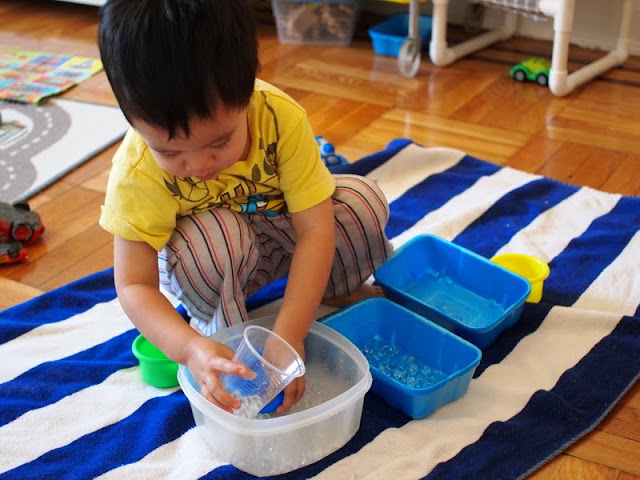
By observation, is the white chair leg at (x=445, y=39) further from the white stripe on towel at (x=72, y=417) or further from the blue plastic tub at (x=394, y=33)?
the white stripe on towel at (x=72, y=417)

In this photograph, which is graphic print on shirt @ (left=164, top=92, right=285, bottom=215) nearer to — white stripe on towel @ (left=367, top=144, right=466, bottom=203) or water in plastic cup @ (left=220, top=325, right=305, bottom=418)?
water in plastic cup @ (left=220, top=325, right=305, bottom=418)

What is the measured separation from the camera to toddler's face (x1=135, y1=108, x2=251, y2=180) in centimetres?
77

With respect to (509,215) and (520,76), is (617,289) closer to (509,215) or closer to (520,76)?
(509,215)

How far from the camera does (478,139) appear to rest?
65.4 inches

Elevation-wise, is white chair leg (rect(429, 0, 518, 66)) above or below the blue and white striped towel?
above

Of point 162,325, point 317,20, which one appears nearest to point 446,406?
point 162,325

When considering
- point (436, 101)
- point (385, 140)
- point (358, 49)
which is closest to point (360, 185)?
point (385, 140)

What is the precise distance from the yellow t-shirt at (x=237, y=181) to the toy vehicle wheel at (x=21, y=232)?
460mm

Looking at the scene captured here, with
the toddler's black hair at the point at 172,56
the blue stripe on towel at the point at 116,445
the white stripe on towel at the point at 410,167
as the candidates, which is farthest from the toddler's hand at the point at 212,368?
the white stripe on towel at the point at 410,167

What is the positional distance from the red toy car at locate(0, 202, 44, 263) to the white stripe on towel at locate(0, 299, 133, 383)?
0.22 metres

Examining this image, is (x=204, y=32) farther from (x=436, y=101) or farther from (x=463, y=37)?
(x=463, y=37)

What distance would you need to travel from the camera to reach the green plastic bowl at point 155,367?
3.26 feet

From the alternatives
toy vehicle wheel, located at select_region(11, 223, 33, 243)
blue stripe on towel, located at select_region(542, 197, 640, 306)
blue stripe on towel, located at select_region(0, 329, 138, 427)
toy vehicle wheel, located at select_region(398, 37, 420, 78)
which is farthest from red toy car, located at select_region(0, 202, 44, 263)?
toy vehicle wheel, located at select_region(398, 37, 420, 78)

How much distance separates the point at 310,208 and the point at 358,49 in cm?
128
